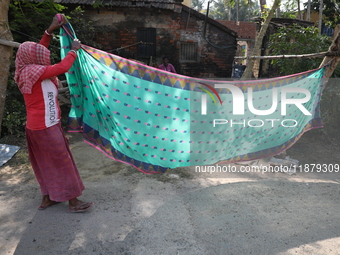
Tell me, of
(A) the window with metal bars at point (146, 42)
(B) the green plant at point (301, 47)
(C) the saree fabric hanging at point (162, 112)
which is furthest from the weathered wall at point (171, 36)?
(C) the saree fabric hanging at point (162, 112)

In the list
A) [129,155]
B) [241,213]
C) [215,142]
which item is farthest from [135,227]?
[215,142]

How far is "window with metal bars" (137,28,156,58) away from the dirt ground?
6515mm

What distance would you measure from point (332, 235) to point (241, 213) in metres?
0.87

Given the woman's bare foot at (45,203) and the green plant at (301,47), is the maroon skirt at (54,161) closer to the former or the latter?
→ the woman's bare foot at (45,203)

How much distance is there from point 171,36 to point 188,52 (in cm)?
90

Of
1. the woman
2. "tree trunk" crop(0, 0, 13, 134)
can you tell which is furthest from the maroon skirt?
"tree trunk" crop(0, 0, 13, 134)

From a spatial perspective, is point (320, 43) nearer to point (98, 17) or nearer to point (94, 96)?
point (94, 96)

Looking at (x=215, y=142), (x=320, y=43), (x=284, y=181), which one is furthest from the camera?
(x=320, y=43)

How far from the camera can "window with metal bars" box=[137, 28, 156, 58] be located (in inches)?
384

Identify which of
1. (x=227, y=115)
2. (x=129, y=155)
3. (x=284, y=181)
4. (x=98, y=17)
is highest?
(x=98, y=17)

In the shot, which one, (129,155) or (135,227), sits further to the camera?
(129,155)

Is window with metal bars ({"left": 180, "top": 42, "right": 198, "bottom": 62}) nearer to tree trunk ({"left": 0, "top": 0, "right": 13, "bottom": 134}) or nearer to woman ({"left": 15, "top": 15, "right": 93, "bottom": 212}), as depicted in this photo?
tree trunk ({"left": 0, "top": 0, "right": 13, "bottom": 134})

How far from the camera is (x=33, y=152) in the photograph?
282cm

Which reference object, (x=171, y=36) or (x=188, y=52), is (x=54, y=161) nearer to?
(x=171, y=36)
